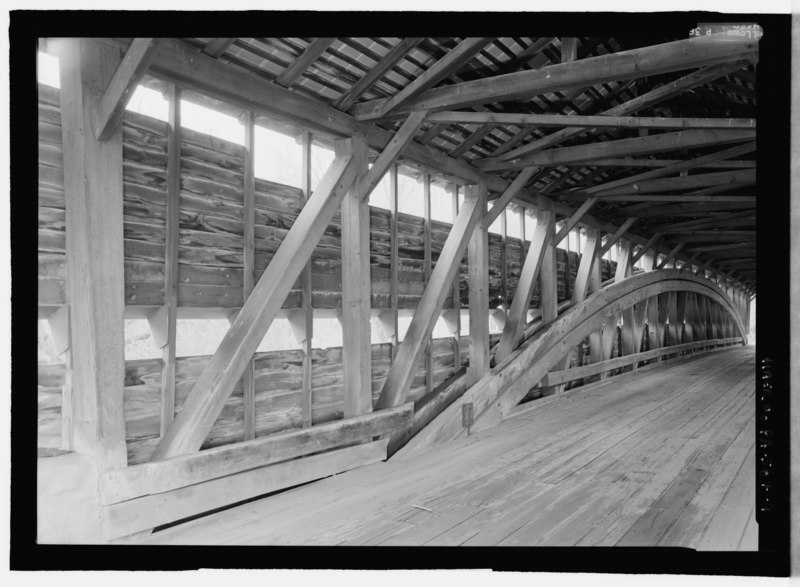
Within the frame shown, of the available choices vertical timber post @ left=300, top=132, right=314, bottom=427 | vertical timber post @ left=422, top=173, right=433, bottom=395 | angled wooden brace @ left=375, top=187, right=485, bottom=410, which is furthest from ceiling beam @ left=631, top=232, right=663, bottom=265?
vertical timber post @ left=300, top=132, right=314, bottom=427

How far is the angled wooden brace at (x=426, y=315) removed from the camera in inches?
184

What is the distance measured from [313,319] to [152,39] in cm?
221

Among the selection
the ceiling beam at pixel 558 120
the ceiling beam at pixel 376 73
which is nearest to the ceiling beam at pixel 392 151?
the ceiling beam at pixel 558 120

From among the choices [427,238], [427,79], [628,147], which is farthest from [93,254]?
[628,147]

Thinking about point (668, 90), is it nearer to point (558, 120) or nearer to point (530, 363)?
point (558, 120)

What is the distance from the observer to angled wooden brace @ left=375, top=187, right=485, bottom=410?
4.68 m

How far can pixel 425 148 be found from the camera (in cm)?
491

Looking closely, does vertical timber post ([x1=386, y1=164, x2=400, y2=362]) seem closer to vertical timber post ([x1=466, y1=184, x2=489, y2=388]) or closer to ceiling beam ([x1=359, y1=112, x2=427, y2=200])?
ceiling beam ([x1=359, y1=112, x2=427, y2=200])

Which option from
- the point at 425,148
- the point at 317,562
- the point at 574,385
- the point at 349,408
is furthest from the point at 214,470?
the point at 574,385

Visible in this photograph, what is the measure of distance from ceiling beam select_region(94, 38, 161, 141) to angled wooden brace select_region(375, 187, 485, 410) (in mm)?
2747

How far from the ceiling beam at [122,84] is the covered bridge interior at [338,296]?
0.04 feet

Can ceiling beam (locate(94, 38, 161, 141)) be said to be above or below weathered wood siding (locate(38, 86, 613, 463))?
above

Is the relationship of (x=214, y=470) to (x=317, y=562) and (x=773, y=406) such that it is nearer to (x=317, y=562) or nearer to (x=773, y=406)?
(x=317, y=562)

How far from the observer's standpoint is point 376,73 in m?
3.81
